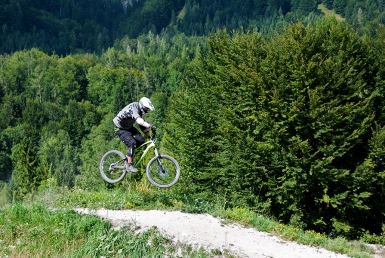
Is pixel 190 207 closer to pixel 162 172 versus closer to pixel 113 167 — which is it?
pixel 162 172

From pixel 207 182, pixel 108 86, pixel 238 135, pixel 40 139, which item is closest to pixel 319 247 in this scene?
pixel 238 135

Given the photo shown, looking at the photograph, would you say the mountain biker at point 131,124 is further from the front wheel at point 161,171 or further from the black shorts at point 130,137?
the front wheel at point 161,171

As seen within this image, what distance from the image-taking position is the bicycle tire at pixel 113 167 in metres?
16.9

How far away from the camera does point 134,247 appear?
42.1 ft

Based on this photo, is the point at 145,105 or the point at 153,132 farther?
the point at 153,132

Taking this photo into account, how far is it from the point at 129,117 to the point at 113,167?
2.14 meters

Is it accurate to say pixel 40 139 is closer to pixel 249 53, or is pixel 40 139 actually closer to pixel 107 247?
pixel 249 53

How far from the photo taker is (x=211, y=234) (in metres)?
14.0

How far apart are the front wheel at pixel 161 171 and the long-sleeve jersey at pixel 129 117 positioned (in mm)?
1450

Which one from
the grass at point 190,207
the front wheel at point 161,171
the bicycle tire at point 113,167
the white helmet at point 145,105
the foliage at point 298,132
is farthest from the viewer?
the foliage at point 298,132

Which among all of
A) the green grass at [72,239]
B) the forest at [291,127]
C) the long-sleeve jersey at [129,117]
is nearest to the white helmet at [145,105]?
the long-sleeve jersey at [129,117]

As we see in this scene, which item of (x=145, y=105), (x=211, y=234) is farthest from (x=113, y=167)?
(x=211, y=234)

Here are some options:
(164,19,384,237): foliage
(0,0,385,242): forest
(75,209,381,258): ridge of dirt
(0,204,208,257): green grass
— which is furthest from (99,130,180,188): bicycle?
(164,19,384,237): foliage

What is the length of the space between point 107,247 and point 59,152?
10438 cm
